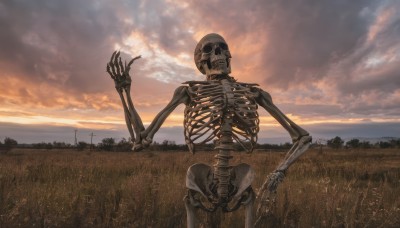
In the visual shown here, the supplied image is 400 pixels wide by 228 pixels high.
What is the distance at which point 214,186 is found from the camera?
3.82 m

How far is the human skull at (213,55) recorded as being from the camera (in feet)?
13.6

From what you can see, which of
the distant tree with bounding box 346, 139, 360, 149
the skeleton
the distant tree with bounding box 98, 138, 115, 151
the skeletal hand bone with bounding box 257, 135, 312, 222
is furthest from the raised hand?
the distant tree with bounding box 346, 139, 360, 149

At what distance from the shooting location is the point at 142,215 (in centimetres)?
603

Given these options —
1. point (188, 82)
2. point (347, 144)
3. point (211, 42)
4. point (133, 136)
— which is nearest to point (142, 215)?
point (133, 136)

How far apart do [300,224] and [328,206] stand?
569 mm

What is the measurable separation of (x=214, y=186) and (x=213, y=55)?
5.12ft

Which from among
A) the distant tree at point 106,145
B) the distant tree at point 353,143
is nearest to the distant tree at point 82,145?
the distant tree at point 106,145

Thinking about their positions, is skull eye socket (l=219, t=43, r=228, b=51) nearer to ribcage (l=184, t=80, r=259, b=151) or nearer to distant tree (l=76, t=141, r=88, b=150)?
ribcage (l=184, t=80, r=259, b=151)

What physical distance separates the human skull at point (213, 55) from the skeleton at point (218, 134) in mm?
196

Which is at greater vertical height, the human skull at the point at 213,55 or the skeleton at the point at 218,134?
the human skull at the point at 213,55

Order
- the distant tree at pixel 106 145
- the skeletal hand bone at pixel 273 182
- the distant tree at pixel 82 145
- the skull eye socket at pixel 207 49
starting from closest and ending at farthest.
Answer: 1. the skeletal hand bone at pixel 273 182
2. the skull eye socket at pixel 207 49
3. the distant tree at pixel 106 145
4. the distant tree at pixel 82 145

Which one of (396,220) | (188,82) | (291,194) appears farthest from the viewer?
(291,194)

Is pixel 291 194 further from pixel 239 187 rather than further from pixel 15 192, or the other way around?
pixel 15 192

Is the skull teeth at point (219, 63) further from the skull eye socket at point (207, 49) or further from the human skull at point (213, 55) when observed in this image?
the skull eye socket at point (207, 49)
